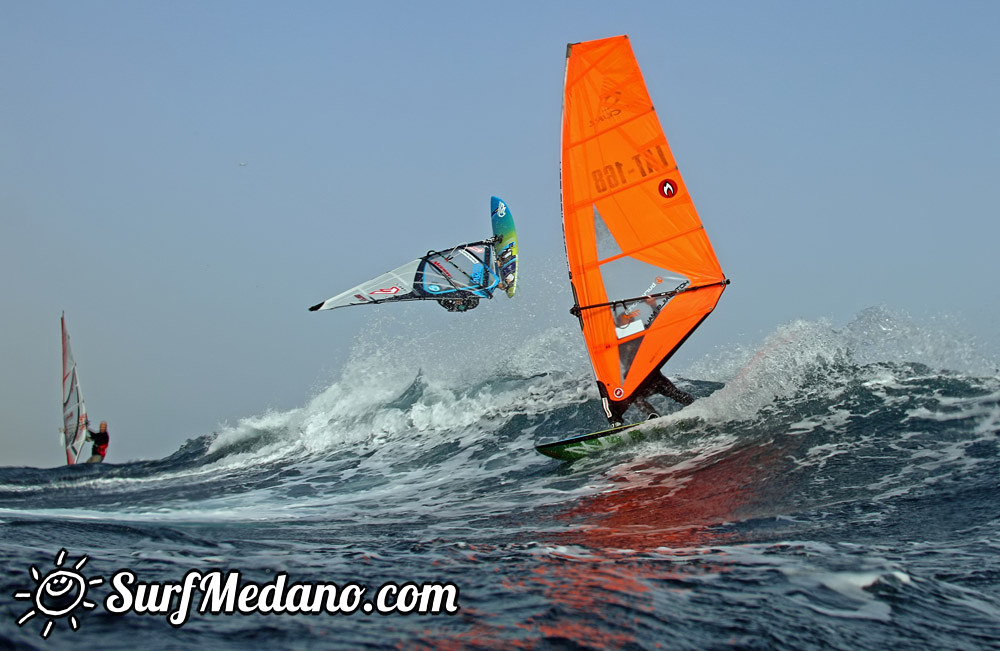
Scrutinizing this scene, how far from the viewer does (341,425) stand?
56.9ft

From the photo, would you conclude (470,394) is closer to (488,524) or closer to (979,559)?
(488,524)

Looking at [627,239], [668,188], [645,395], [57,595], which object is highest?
[668,188]

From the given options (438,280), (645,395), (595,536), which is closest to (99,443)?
(438,280)

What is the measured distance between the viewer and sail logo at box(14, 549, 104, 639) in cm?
313

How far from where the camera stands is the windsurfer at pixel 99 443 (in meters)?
20.7

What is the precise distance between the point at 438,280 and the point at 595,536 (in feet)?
45.2

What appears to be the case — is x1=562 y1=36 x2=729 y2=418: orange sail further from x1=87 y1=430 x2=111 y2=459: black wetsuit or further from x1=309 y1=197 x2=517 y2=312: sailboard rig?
x1=87 y1=430 x2=111 y2=459: black wetsuit

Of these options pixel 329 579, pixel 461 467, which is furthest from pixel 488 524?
pixel 461 467

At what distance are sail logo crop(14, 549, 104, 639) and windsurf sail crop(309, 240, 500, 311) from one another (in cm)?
1323

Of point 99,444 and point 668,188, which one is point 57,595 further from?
point 99,444

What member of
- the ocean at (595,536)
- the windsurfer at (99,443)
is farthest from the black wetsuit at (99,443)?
the ocean at (595,536)

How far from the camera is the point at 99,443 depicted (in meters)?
20.9

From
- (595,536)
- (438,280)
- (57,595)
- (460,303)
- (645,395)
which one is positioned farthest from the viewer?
(460,303)

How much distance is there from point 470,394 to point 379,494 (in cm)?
754
